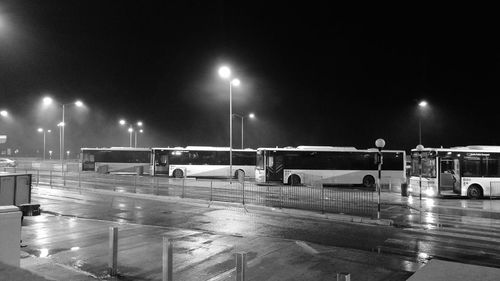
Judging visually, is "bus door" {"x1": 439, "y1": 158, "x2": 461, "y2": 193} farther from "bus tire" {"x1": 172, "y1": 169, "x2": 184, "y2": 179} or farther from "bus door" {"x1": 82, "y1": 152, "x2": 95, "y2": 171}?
"bus door" {"x1": 82, "y1": 152, "x2": 95, "y2": 171}

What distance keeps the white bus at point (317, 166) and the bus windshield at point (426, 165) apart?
441 centimetres

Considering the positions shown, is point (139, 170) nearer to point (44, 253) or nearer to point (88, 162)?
point (88, 162)

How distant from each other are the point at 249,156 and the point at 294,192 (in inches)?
698

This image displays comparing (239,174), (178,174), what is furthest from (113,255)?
(178,174)

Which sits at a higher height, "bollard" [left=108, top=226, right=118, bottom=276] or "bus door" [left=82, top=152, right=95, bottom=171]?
"bus door" [left=82, top=152, right=95, bottom=171]

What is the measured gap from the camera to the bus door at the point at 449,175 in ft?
84.0

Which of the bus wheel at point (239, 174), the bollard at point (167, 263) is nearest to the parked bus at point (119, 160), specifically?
the bus wheel at point (239, 174)

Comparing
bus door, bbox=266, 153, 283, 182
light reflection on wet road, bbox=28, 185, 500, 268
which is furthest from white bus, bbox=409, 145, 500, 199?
bus door, bbox=266, 153, 283, 182

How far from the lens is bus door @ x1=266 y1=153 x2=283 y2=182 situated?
32.4m

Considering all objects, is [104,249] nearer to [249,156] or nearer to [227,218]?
[227,218]

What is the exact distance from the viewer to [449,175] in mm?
26297

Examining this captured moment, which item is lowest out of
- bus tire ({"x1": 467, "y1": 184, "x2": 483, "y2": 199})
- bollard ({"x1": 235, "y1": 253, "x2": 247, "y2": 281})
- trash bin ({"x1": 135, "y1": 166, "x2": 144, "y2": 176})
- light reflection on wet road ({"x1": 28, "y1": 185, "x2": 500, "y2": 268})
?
light reflection on wet road ({"x1": 28, "y1": 185, "x2": 500, "y2": 268})

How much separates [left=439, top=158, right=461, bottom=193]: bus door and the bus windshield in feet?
1.61

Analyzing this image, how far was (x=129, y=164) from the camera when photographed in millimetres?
43906
